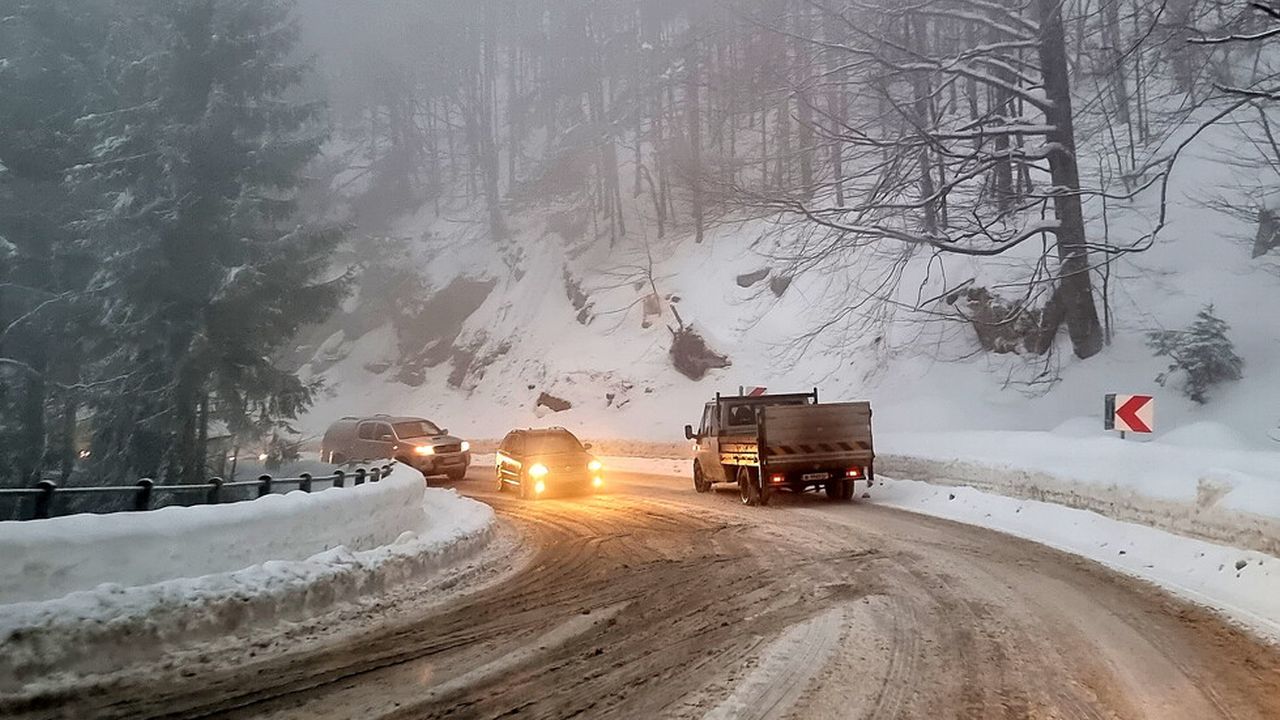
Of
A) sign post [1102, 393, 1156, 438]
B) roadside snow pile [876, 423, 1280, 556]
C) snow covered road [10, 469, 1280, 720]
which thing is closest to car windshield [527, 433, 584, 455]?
roadside snow pile [876, 423, 1280, 556]

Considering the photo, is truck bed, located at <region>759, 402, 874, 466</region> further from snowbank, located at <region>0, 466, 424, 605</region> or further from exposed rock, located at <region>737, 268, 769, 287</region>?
exposed rock, located at <region>737, 268, 769, 287</region>

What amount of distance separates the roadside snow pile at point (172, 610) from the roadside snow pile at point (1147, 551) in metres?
8.13

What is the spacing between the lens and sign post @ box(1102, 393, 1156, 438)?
13695 mm

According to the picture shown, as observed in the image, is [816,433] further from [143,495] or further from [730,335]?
[730,335]

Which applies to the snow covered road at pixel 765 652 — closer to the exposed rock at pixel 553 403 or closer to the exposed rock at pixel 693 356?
the exposed rock at pixel 693 356

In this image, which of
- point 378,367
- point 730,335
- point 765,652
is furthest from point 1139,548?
point 378,367

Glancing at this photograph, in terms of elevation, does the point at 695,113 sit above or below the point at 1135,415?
above

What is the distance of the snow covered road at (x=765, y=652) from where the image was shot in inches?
206

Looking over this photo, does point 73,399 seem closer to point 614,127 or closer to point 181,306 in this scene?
point 181,306

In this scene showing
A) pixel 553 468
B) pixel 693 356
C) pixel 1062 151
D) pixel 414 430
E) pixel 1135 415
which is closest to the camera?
pixel 1135 415

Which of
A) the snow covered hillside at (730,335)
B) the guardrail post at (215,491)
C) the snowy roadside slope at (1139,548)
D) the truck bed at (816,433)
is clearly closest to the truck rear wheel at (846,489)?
the snowy roadside slope at (1139,548)

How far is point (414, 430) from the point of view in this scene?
26.8 meters

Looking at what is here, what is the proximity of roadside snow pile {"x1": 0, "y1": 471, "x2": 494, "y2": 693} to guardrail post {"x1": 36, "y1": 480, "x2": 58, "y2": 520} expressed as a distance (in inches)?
47.5

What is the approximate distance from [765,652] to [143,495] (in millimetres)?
5754
